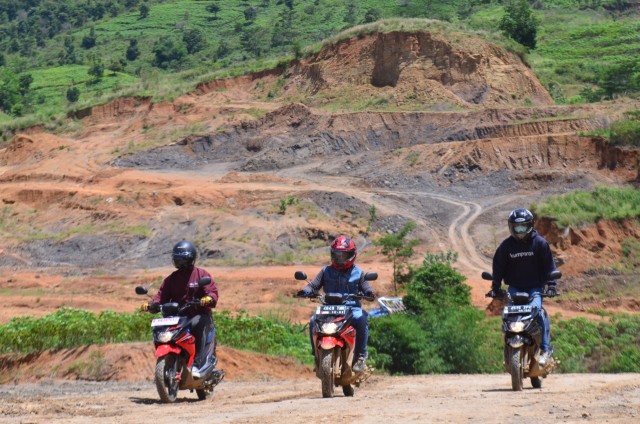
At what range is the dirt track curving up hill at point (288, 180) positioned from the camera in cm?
3466

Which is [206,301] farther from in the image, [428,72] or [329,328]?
[428,72]

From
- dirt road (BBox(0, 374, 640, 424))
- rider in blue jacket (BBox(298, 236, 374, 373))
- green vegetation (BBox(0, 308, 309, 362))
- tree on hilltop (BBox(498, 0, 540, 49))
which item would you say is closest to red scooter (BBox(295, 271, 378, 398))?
rider in blue jacket (BBox(298, 236, 374, 373))

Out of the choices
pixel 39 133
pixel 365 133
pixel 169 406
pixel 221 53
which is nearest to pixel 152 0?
pixel 221 53

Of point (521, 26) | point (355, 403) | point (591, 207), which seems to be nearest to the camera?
point (355, 403)

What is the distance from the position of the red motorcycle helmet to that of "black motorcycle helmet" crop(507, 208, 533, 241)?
190cm

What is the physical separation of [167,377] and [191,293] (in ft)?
3.31

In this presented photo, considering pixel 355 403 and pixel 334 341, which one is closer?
pixel 355 403

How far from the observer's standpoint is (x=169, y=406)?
1062cm

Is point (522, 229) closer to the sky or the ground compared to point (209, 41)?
closer to the ground

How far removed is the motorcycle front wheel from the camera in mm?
10898

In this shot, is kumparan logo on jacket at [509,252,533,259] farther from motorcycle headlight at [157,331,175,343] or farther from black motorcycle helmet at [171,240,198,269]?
motorcycle headlight at [157,331,175,343]

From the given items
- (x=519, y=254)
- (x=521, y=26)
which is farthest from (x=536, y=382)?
(x=521, y=26)

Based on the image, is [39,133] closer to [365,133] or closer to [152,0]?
[365,133]

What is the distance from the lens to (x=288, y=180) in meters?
49.2
